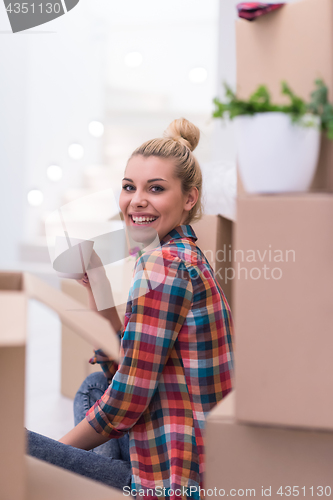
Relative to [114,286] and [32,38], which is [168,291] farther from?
[32,38]

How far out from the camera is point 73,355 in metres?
1.77

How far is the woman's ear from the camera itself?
40.8 inches

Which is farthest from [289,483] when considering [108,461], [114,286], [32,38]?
[32,38]

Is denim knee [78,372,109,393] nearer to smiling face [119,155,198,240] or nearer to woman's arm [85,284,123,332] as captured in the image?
woman's arm [85,284,123,332]

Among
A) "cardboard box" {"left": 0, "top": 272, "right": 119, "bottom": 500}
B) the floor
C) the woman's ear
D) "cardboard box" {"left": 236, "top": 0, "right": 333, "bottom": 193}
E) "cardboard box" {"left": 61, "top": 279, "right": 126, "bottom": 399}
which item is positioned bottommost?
the floor

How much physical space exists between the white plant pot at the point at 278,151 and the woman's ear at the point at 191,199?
49cm

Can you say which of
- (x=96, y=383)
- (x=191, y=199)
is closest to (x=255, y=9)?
(x=191, y=199)

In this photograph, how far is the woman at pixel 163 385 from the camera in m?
0.76

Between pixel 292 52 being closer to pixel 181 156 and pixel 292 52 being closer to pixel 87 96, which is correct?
pixel 181 156

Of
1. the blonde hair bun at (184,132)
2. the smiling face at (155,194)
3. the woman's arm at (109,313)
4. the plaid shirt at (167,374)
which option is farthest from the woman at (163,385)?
the blonde hair bun at (184,132)

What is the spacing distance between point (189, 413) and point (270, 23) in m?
0.57

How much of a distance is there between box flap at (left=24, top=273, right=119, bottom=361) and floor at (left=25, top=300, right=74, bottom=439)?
595 millimetres

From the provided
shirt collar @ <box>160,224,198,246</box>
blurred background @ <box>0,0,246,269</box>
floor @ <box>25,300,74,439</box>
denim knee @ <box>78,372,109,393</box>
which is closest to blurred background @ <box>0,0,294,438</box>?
blurred background @ <box>0,0,246,269</box>

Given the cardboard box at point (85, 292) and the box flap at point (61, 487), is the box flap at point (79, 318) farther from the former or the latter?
the cardboard box at point (85, 292)
